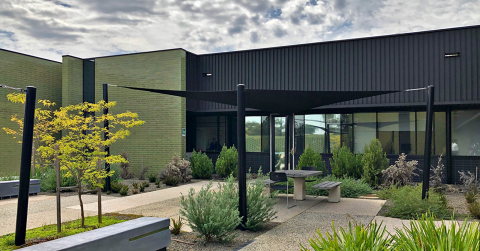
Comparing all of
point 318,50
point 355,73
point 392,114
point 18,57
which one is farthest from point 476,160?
point 18,57

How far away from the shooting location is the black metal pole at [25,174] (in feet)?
18.4

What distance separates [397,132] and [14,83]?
15.3 m

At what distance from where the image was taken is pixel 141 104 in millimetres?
16281

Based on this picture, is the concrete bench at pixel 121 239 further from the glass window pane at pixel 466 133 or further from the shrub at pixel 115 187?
the glass window pane at pixel 466 133

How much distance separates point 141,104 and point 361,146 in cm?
932

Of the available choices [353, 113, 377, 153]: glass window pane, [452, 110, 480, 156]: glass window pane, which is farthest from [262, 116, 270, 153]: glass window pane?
[452, 110, 480, 156]: glass window pane

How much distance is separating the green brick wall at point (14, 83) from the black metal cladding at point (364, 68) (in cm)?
645

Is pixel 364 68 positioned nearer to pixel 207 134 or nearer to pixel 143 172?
pixel 207 134

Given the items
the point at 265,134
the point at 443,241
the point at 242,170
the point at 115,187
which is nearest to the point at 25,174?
the point at 242,170

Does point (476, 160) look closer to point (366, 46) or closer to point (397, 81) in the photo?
point (397, 81)

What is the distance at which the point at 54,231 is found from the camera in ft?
21.6

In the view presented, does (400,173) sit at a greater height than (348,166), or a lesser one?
lesser

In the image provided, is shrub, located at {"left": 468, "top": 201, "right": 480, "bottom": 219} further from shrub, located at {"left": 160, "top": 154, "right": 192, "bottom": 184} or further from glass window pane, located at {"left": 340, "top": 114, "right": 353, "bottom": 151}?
shrub, located at {"left": 160, "top": 154, "right": 192, "bottom": 184}

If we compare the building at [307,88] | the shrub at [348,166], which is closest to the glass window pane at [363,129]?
the building at [307,88]
